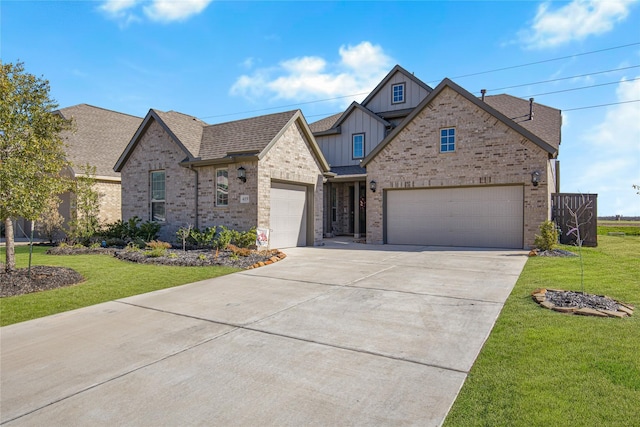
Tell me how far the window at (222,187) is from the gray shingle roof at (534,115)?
518 inches

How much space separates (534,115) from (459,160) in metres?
8.37

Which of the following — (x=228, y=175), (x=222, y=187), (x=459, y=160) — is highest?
(x=459, y=160)

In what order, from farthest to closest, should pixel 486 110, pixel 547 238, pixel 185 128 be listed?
pixel 185 128, pixel 486 110, pixel 547 238

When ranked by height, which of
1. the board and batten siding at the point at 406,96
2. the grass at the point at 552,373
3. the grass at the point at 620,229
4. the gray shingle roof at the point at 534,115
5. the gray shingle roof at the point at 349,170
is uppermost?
the board and batten siding at the point at 406,96

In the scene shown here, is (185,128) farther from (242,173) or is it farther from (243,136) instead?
(242,173)

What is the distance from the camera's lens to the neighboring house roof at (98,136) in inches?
760

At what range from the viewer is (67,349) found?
436 cm

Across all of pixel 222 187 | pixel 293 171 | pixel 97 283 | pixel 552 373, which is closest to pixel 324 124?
pixel 293 171

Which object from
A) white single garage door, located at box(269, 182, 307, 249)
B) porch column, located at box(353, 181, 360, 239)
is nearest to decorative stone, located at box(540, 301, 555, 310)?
white single garage door, located at box(269, 182, 307, 249)

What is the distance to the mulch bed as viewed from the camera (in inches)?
291

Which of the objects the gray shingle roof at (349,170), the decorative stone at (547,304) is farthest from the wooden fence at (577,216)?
the decorative stone at (547,304)

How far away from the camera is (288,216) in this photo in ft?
47.6

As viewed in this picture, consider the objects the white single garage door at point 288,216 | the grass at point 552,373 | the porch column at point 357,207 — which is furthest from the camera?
the porch column at point 357,207

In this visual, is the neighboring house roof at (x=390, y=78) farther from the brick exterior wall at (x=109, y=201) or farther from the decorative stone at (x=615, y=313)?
the decorative stone at (x=615, y=313)
